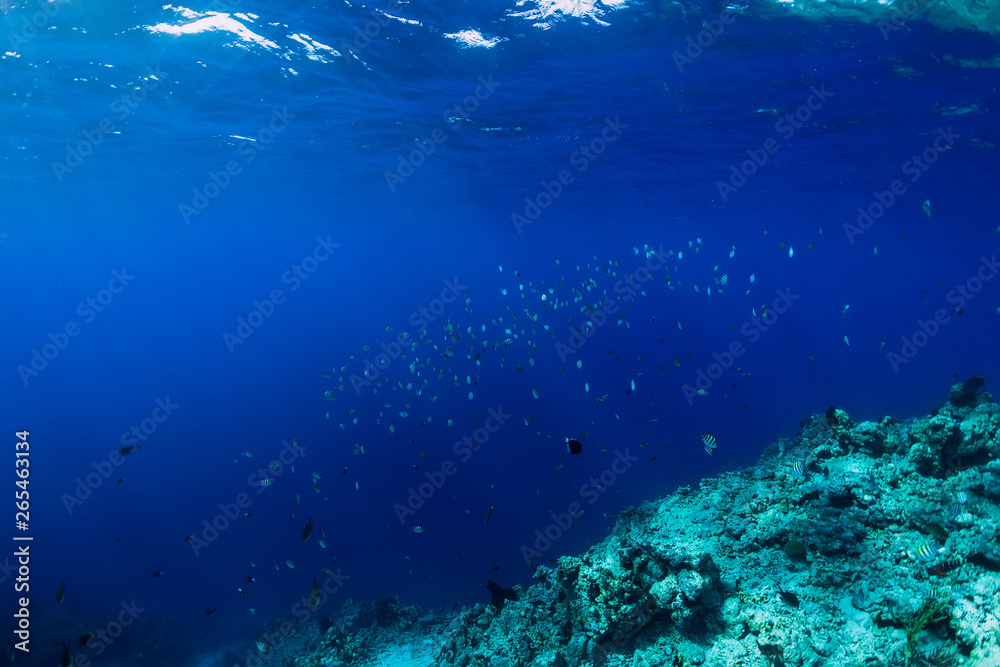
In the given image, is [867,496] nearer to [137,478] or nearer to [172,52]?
[172,52]

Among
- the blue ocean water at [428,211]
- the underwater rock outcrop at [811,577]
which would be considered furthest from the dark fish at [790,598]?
the blue ocean water at [428,211]

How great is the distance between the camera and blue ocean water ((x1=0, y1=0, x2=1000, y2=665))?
46.9ft

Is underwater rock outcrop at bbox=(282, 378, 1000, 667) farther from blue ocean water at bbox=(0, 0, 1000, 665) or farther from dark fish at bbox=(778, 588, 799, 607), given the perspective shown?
blue ocean water at bbox=(0, 0, 1000, 665)

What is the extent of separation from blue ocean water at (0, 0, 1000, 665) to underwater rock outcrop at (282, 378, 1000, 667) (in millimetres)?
4928

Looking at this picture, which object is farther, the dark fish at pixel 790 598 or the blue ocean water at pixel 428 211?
the blue ocean water at pixel 428 211

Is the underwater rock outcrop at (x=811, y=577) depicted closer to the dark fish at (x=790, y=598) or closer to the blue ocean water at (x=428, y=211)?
the dark fish at (x=790, y=598)

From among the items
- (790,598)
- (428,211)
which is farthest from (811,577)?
(428,211)

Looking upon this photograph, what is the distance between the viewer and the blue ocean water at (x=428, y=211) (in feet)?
46.9

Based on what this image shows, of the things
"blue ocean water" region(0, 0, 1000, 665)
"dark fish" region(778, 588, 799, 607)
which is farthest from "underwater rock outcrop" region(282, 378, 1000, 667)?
"blue ocean water" region(0, 0, 1000, 665)

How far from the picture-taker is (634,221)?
4978cm

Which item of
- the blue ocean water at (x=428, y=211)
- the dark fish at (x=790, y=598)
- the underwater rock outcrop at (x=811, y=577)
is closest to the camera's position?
the underwater rock outcrop at (x=811, y=577)

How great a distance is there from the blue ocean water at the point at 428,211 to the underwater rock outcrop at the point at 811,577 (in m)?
4.93

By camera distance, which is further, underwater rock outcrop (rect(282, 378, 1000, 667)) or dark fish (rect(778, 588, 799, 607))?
dark fish (rect(778, 588, 799, 607))

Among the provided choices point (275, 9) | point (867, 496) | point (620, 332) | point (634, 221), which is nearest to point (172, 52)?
point (275, 9)
